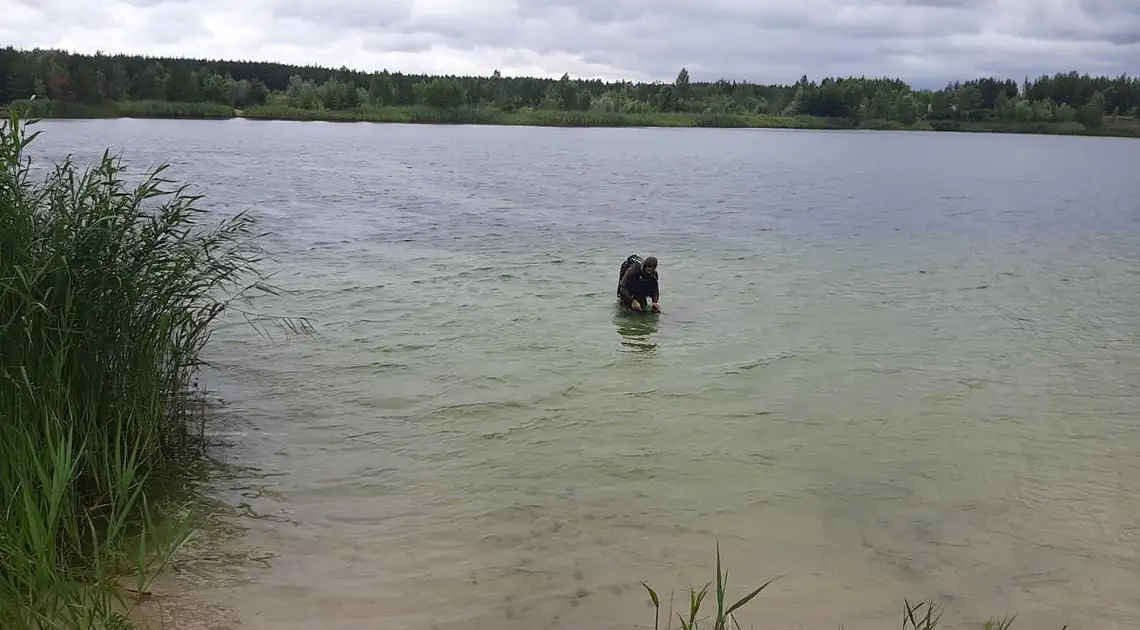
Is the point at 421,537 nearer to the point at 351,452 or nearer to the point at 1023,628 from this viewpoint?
the point at 351,452

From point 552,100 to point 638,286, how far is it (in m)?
107

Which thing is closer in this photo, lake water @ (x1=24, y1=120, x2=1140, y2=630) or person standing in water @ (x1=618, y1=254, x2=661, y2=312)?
lake water @ (x1=24, y1=120, x2=1140, y2=630)

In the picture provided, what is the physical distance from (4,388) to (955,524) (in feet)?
21.0

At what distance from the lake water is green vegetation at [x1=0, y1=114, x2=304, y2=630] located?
2.15 feet

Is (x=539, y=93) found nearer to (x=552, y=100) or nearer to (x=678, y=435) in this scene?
(x=552, y=100)

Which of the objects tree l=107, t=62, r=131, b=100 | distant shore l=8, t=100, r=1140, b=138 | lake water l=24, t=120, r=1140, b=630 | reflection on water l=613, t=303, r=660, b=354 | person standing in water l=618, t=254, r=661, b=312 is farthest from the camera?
tree l=107, t=62, r=131, b=100

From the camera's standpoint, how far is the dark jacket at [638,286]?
13070mm

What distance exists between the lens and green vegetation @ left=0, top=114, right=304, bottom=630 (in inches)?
164

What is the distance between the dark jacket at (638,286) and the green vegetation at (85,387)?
23.3ft

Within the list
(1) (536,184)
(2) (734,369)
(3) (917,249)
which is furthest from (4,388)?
(1) (536,184)

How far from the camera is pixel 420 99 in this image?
4338 inches

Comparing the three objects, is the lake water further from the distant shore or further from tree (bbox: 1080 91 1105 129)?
tree (bbox: 1080 91 1105 129)

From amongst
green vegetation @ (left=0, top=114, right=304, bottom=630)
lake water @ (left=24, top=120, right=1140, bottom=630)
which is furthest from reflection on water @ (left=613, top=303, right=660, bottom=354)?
green vegetation @ (left=0, top=114, right=304, bottom=630)

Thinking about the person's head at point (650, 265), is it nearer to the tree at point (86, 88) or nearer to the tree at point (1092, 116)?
the tree at point (86, 88)
